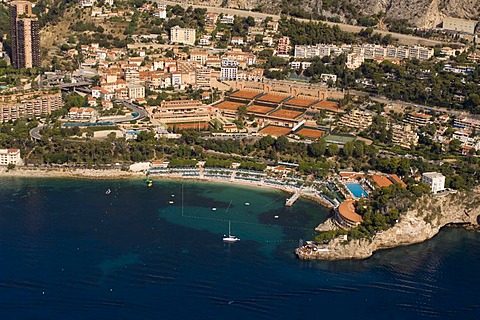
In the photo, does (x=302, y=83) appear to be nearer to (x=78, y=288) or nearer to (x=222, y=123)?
(x=222, y=123)

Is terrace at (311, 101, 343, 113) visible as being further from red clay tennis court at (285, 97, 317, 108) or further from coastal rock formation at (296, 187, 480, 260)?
coastal rock formation at (296, 187, 480, 260)

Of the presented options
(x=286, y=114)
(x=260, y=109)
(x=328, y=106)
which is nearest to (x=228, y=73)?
(x=260, y=109)

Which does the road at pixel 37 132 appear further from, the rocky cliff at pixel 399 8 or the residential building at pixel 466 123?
the rocky cliff at pixel 399 8

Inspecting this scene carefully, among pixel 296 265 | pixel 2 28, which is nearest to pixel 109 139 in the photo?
pixel 296 265

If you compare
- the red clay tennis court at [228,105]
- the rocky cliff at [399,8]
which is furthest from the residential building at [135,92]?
the rocky cliff at [399,8]

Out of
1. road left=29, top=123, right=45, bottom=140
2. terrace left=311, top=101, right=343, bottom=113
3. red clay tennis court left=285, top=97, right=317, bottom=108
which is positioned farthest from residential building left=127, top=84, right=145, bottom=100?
terrace left=311, top=101, right=343, bottom=113
